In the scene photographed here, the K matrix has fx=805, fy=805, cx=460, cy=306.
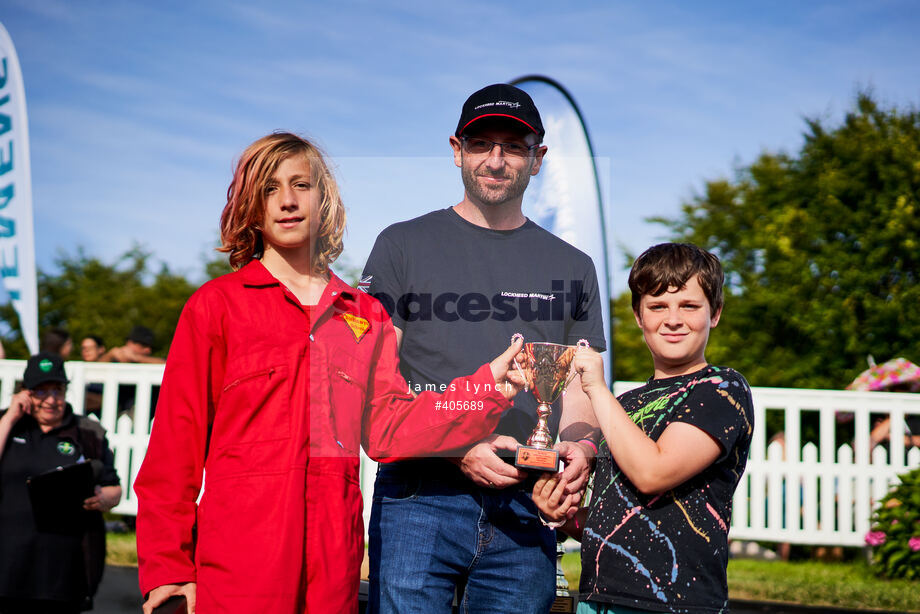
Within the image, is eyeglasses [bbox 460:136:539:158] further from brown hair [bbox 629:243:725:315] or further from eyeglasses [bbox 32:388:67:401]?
eyeglasses [bbox 32:388:67:401]

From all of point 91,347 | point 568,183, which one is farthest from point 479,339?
point 91,347

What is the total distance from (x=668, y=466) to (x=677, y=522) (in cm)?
16

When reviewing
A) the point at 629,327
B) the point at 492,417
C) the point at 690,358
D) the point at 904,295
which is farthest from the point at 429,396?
the point at 629,327

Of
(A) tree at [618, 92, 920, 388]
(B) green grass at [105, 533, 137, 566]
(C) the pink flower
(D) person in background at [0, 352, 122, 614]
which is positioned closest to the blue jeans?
(D) person in background at [0, 352, 122, 614]

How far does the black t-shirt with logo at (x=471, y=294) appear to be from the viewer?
7.19 feet

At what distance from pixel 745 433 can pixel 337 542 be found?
1.08 m

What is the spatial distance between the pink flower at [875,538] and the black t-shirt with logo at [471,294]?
606cm

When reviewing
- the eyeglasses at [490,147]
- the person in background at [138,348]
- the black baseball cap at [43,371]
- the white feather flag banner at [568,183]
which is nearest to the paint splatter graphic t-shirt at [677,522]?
the white feather flag banner at [568,183]

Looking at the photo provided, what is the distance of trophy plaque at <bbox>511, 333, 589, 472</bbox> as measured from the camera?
208 centimetres

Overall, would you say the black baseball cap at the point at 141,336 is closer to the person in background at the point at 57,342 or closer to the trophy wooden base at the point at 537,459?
the person in background at the point at 57,342

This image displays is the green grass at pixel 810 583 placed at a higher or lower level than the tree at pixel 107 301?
lower

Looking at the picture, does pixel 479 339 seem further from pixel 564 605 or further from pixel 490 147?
pixel 564 605

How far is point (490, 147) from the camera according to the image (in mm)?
2295

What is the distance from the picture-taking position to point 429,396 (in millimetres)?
2117
